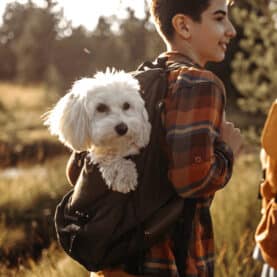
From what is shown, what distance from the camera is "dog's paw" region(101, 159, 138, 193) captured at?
6.73 feet

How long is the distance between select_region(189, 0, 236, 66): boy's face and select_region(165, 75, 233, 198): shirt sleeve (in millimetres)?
293

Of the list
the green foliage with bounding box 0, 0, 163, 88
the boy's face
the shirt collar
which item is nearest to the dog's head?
the shirt collar

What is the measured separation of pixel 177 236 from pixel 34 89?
86.1 ft

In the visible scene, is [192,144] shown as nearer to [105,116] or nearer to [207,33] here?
[105,116]

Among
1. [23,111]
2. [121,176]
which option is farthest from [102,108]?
[23,111]

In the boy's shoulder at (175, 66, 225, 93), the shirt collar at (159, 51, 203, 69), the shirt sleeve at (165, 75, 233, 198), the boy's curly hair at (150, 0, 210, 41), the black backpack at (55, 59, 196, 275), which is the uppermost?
the boy's curly hair at (150, 0, 210, 41)

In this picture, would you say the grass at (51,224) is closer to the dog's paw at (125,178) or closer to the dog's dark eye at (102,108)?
the dog's paw at (125,178)

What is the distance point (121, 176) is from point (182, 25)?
669 mm

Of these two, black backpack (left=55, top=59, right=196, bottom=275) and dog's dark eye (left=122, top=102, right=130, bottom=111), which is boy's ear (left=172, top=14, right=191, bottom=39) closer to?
black backpack (left=55, top=59, right=196, bottom=275)

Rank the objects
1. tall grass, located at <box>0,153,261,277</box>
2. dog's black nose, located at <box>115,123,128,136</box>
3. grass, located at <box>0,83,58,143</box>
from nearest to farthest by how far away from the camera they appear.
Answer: dog's black nose, located at <box>115,123,128,136</box> → tall grass, located at <box>0,153,261,277</box> → grass, located at <box>0,83,58,143</box>

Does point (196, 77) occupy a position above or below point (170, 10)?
below

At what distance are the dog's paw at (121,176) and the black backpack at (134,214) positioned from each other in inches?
1.1

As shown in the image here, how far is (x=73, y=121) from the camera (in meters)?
2.05

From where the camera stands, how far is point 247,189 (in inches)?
242
